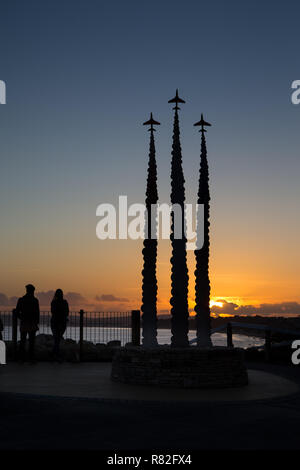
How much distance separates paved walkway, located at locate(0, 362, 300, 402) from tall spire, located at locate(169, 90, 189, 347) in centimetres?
199

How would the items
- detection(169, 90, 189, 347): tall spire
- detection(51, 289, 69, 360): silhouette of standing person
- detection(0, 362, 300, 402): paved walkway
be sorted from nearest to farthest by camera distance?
detection(0, 362, 300, 402): paved walkway
detection(169, 90, 189, 347): tall spire
detection(51, 289, 69, 360): silhouette of standing person

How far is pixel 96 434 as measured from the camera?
24.3ft

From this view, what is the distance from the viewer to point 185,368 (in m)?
12.6

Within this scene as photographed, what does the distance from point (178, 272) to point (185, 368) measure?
2.54 metres

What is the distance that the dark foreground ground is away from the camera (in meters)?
6.92

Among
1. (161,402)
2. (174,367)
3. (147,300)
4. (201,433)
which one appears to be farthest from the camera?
(147,300)

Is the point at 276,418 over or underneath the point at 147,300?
Result: underneath

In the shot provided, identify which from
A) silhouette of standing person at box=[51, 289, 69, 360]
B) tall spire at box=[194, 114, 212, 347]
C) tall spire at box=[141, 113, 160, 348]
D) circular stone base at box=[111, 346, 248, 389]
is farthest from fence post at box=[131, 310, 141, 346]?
circular stone base at box=[111, 346, 248, 389]

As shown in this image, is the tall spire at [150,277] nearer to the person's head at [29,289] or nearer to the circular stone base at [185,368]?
the circular stone base at [185,368]

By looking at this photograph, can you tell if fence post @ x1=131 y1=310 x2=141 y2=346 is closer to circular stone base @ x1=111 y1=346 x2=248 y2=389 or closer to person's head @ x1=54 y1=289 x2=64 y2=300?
person's head @ x1=54 y1=289 x2=64 y2=300

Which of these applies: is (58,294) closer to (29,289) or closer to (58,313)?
(58,313)
